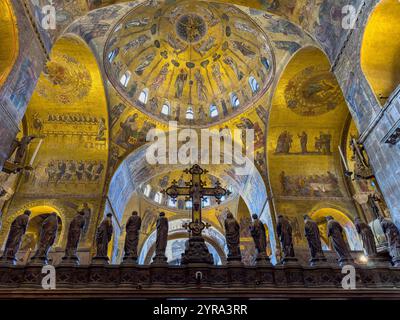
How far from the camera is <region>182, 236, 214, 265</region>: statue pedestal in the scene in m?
5.78

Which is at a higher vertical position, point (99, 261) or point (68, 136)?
point (68, 136)

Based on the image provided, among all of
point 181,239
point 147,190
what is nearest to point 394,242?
point 147,190

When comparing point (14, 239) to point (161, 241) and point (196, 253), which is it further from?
point (196, 253)

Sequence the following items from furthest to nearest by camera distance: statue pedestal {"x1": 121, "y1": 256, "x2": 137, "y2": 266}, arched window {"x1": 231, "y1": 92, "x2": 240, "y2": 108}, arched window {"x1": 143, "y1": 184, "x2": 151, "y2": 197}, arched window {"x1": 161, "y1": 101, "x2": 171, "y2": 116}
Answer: arched window {"x1": 143, "y1": 184, "x2": 151, "y2": 197}
arched window {"x1": 161, "y1": 101, "x2": 171, "y2": 116}
arched window {"x1": 231, "y1": 92, "x2": 240, "y2": 108}
statue pedestal {"x1": 121, "y1": 256, "x2": 137, "y2": 266}

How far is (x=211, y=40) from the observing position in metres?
18.0

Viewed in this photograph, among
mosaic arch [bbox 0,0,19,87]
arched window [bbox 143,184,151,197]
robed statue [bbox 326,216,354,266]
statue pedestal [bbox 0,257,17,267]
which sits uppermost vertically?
arched window [bbox 143,184,151,197]

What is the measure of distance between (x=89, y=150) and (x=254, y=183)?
A: 8.92 meters

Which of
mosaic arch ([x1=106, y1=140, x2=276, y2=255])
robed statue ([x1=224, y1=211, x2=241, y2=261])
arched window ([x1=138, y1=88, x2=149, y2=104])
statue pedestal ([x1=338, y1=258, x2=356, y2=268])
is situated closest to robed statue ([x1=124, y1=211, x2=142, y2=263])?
robed statue ([x1=224, y1=211, x2=241, y2=261])

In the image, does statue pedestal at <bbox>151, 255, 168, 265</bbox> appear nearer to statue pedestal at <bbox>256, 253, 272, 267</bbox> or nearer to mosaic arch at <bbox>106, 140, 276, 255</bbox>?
statue pedestal at <bbox>256, 253, 272, 267</bbox>

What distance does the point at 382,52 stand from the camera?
9.10 metres

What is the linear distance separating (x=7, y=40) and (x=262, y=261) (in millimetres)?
Answer: 8168

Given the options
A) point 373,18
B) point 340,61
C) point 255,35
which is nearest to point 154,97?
point 255,35

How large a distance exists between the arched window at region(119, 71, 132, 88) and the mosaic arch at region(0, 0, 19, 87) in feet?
27.8
